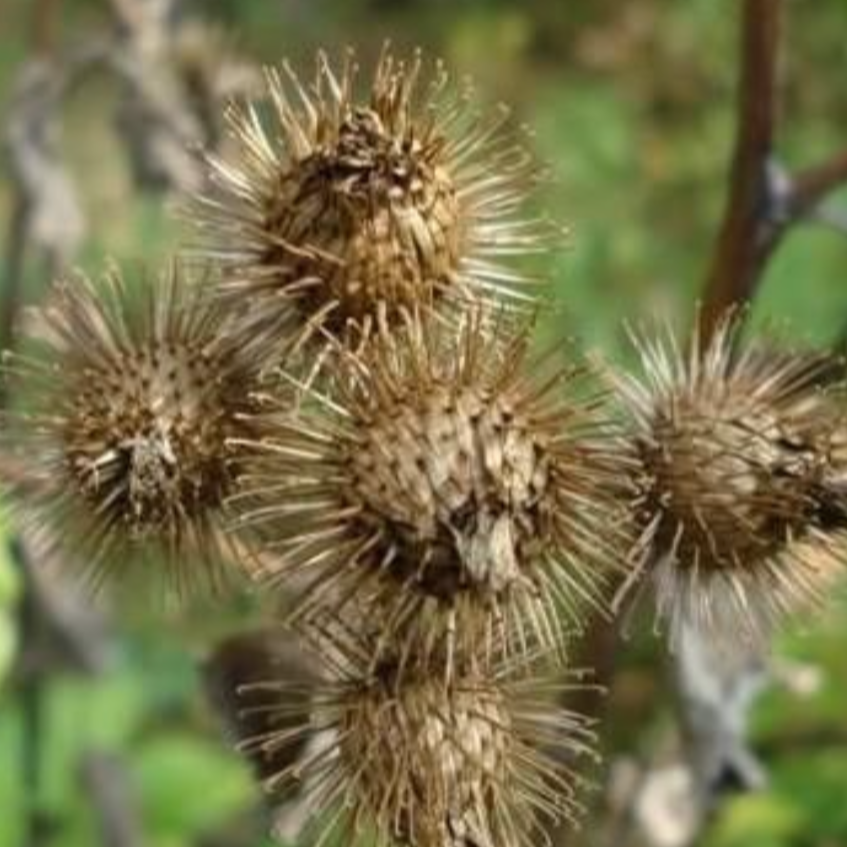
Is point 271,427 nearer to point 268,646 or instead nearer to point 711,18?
point 268,646

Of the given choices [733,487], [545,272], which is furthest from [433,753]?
[545,272]

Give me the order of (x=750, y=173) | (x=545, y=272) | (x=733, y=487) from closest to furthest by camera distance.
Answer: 1. (x=733, y=487)
2. (x=545, y=272)
3. (x=750, y=173)

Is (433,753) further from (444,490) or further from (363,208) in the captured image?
(363,208)

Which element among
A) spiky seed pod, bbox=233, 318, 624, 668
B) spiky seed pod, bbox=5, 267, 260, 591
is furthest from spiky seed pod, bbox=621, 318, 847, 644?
spiky seed pod, bbox=5, 267, 260, 591

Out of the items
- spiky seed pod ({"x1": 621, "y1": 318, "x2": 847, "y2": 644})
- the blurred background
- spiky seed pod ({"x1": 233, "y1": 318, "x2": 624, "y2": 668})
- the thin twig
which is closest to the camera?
spiky seed pod ({"x1": 233, "y1": 318, "x2": 624, "y2": 668})

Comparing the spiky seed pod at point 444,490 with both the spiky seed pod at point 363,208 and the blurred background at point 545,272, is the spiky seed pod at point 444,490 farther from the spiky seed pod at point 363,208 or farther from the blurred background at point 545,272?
the blurred background at point 545,272

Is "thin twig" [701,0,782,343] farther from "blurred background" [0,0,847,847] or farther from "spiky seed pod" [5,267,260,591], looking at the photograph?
"spiky seed pod" [5,267,260,591]

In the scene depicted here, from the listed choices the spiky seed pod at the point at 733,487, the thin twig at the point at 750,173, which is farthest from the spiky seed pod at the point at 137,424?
the thin twig at the point at 750,173
